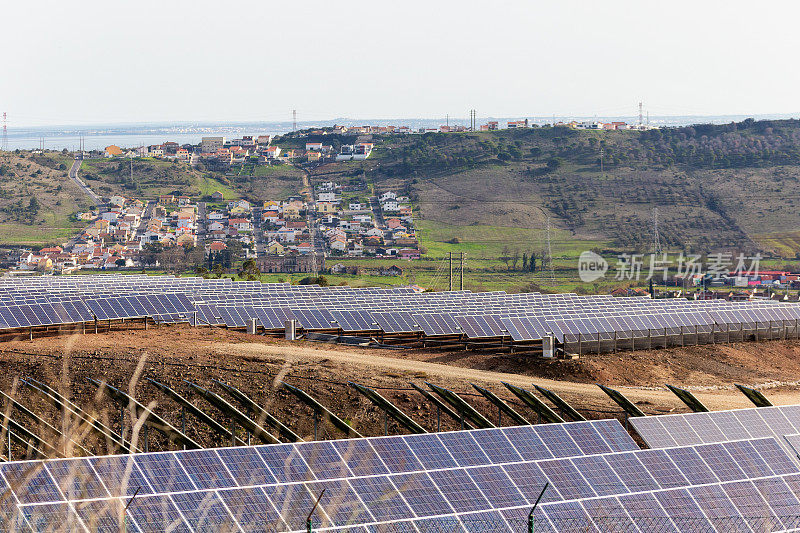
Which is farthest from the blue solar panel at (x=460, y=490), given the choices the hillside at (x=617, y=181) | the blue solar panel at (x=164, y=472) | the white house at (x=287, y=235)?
the white house at (x=287, y=235)

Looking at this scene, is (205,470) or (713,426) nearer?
(205,470)

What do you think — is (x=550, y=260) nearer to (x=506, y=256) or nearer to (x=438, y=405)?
(x=506, y=256)

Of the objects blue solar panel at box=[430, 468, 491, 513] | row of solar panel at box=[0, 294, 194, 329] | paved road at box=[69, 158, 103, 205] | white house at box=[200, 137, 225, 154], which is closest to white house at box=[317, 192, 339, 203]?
paved road at box=[69, 158, 103, 205]

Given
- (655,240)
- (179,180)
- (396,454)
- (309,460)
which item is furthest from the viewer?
(179,180)

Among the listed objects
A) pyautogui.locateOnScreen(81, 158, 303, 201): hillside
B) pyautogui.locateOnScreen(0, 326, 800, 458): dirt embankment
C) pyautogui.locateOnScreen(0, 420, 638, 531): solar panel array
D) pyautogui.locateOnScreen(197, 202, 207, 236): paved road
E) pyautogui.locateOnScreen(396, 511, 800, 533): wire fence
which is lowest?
pyautogui.locateOnScreen(197, 202, 207, 236): paved road

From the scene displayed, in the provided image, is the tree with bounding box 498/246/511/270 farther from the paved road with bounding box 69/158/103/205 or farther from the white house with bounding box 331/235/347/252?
the paved road with bounding box 69/158/103/205

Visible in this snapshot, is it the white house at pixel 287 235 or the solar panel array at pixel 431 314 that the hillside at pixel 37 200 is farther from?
the solar panel array at pixel 431 314

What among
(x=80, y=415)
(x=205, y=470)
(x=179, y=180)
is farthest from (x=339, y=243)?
(x=205, y=470)
